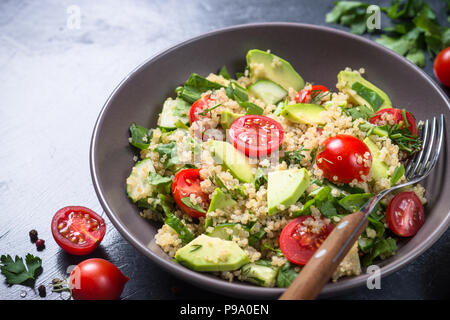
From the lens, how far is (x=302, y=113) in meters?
2.46

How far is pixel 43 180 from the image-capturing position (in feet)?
9.00

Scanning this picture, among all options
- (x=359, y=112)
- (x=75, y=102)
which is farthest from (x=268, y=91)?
(x=75, y=102)

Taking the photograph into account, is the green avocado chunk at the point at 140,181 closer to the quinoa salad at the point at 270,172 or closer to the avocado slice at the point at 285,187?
the quinoa salad at the point at 270,172

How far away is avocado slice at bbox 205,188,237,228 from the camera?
6.81ft

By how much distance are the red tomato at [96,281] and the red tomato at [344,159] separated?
1.14 m

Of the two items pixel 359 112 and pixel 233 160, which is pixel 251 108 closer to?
pixel 233 160

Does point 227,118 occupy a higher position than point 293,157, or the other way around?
point 227,118

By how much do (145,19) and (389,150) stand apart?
2345 millimetres

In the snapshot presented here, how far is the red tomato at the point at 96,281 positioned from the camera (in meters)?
2.08

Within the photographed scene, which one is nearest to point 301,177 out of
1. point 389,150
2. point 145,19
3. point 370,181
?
point 370,181

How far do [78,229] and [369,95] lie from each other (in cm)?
180

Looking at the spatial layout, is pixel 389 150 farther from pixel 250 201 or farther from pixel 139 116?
pixel 139 116

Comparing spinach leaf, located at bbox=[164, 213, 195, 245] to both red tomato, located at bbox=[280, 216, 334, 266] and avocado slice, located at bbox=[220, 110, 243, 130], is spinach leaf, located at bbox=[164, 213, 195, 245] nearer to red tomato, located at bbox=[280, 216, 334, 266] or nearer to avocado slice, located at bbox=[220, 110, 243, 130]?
red tomato, located at bbox=[280, 216, 334, 266]

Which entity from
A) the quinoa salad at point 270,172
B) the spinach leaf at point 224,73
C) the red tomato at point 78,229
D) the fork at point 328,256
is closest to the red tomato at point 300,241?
the quinoa salad at point 270,172
